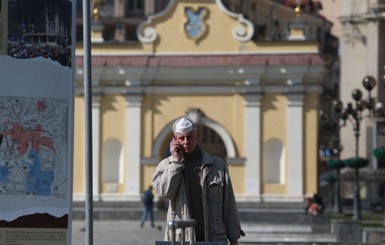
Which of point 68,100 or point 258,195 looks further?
point 258,195

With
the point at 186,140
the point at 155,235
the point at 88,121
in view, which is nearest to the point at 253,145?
the point at 155,235

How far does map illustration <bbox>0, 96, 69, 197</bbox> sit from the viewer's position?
11.8m

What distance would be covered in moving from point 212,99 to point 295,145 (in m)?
2.89

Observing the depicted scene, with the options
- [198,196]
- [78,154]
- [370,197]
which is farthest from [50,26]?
[370,197]

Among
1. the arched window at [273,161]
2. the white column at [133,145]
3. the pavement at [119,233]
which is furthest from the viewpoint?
the white column at [133,145]

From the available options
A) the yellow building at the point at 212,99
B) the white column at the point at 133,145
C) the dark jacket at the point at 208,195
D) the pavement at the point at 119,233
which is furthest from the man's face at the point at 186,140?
the white column at the point at 133,145

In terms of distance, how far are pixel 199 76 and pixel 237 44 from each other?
1.50 meters

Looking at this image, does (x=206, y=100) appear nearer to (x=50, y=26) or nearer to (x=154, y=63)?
(x=154, y=63)

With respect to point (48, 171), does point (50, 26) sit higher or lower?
higher

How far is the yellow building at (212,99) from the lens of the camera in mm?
45031

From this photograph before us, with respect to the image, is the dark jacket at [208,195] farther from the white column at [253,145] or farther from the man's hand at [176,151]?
the white column at [253,145]

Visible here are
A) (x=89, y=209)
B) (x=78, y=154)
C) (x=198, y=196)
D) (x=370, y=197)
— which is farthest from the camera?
(x=370, y=197)

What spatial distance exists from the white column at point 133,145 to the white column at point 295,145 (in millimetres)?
4559

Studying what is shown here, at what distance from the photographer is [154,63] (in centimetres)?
4547
